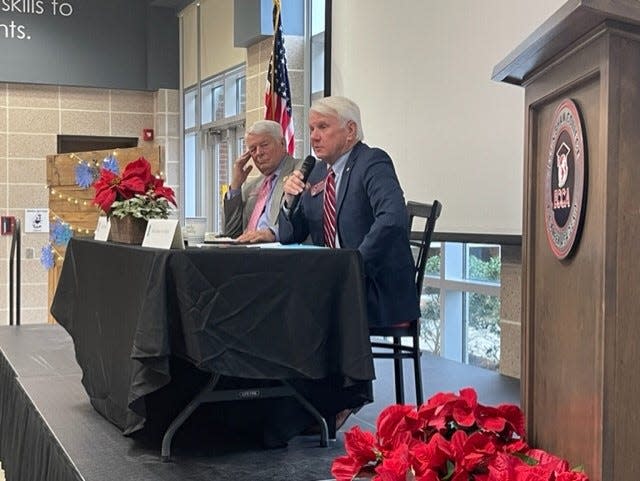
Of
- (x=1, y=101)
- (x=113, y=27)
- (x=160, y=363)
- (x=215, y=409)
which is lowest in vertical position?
(x=215, y=409)

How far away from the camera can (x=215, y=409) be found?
2.44 meters

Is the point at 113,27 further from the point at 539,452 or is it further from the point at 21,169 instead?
the point at 539,452

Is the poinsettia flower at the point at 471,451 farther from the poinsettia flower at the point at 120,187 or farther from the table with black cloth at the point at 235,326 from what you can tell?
the poinsettia flower at the point at 120,187

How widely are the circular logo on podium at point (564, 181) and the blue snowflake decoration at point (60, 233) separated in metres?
5.73

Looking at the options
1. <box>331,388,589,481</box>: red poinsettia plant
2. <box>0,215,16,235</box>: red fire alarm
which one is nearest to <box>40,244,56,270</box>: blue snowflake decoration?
<box>0,215,16,235</box>: red fire alarm

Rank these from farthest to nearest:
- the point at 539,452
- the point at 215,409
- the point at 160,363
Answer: the point at 215,409 → the point at 160,363 → the point at 539,452

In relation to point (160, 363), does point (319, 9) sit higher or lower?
higher

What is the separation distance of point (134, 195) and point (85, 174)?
4.00 m

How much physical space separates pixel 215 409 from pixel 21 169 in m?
5.87

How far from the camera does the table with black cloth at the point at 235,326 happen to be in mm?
2039

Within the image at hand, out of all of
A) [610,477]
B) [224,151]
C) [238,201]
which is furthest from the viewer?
[224,151]

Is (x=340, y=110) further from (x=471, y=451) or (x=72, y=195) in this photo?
(x=72, y=195)

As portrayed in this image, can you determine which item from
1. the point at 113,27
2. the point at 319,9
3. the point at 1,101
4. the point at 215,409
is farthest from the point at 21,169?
the point at 215,409

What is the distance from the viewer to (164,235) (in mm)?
2184
